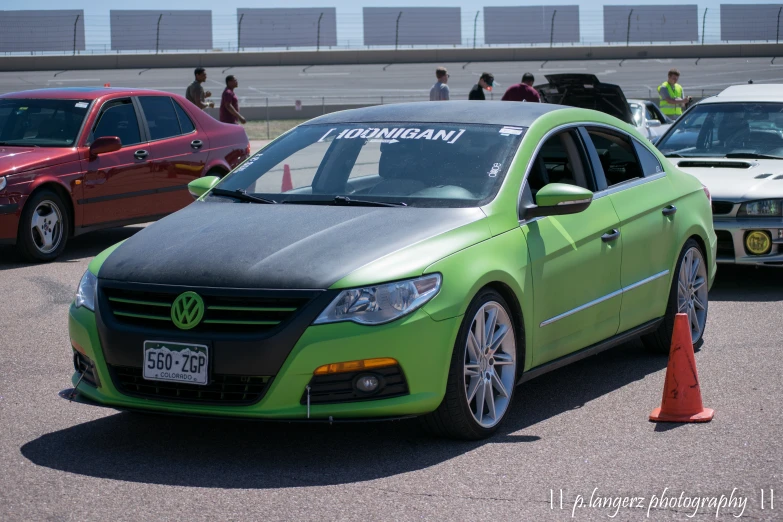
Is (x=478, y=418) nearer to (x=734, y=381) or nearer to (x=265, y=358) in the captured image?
(x=265, y=358)

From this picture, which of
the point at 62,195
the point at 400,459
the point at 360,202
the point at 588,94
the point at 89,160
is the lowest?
the point at 400,459

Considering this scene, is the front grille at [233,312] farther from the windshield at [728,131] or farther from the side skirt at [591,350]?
the windshield at [728,131]

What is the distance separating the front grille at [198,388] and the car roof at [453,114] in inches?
79.7

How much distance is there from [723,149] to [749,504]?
23.2 feet

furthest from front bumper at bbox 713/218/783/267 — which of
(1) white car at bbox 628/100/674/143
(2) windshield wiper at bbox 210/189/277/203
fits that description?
(1) white car at bbox 628/100/674/143

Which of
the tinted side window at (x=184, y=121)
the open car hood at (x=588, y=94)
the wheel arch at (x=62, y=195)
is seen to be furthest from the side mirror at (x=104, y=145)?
the open car hood at (x=588, y=94)

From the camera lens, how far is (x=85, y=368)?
5.25 meters

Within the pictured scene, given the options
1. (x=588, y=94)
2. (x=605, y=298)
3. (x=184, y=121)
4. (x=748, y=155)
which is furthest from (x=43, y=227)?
(x=588, y=94)

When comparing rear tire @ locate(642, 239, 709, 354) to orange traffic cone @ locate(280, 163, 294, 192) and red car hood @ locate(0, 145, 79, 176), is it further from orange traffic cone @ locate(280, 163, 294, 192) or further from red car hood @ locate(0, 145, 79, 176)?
red car hood @ locate(0, 145, 79, 176)

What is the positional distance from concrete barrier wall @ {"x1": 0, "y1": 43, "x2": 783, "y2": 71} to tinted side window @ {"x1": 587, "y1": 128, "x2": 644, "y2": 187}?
161 feet

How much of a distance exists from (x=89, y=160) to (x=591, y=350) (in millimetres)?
6802

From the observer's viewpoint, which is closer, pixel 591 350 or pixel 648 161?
pixel 591 350

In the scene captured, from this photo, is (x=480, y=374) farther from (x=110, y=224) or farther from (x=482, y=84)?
(x=482, y=84)

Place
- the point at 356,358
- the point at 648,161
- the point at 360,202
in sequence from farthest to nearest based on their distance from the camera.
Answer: the point at 648,161 → the point at 360,202 → the point at 356,358
